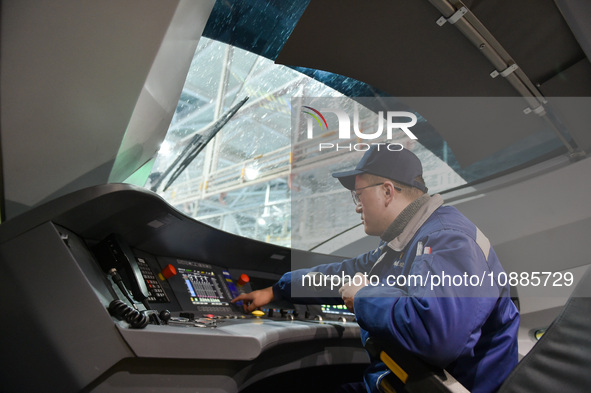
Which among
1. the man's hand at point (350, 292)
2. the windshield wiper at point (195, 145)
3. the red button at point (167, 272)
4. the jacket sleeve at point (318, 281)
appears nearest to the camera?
the man's hand at point (350, 292)

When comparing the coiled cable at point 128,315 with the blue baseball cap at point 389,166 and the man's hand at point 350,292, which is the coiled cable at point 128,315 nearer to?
the man's hand at point 350,292

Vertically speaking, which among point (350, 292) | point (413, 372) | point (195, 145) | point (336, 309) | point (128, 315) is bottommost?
point (336, 309)

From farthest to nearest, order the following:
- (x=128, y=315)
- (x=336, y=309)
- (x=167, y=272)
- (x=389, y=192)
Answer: (x=336, y=309) → (x=389, y=192) → (x=167, y=272) → (x=128, y=315)

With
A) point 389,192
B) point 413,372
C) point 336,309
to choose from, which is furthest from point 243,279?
point 413,372

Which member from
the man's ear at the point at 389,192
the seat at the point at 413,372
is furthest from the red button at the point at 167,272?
the man's ear at the point at 389,192

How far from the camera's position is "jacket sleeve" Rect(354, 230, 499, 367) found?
83 centimetres

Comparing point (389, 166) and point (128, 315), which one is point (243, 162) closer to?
point (389, 166)

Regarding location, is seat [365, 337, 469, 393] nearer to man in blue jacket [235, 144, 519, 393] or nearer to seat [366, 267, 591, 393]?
man in blue jacket [235, 144, 519, 393]

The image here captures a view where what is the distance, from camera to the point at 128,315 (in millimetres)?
677

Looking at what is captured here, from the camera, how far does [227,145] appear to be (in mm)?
2303

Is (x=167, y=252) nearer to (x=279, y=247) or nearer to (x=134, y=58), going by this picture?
(x=279, y=247)

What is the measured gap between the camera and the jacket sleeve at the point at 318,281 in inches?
59.7

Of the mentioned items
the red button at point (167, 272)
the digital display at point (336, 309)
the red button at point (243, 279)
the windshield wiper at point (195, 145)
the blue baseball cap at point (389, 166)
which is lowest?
the digital display at point (336, 309)

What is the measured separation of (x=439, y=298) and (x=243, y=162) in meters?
1.90
